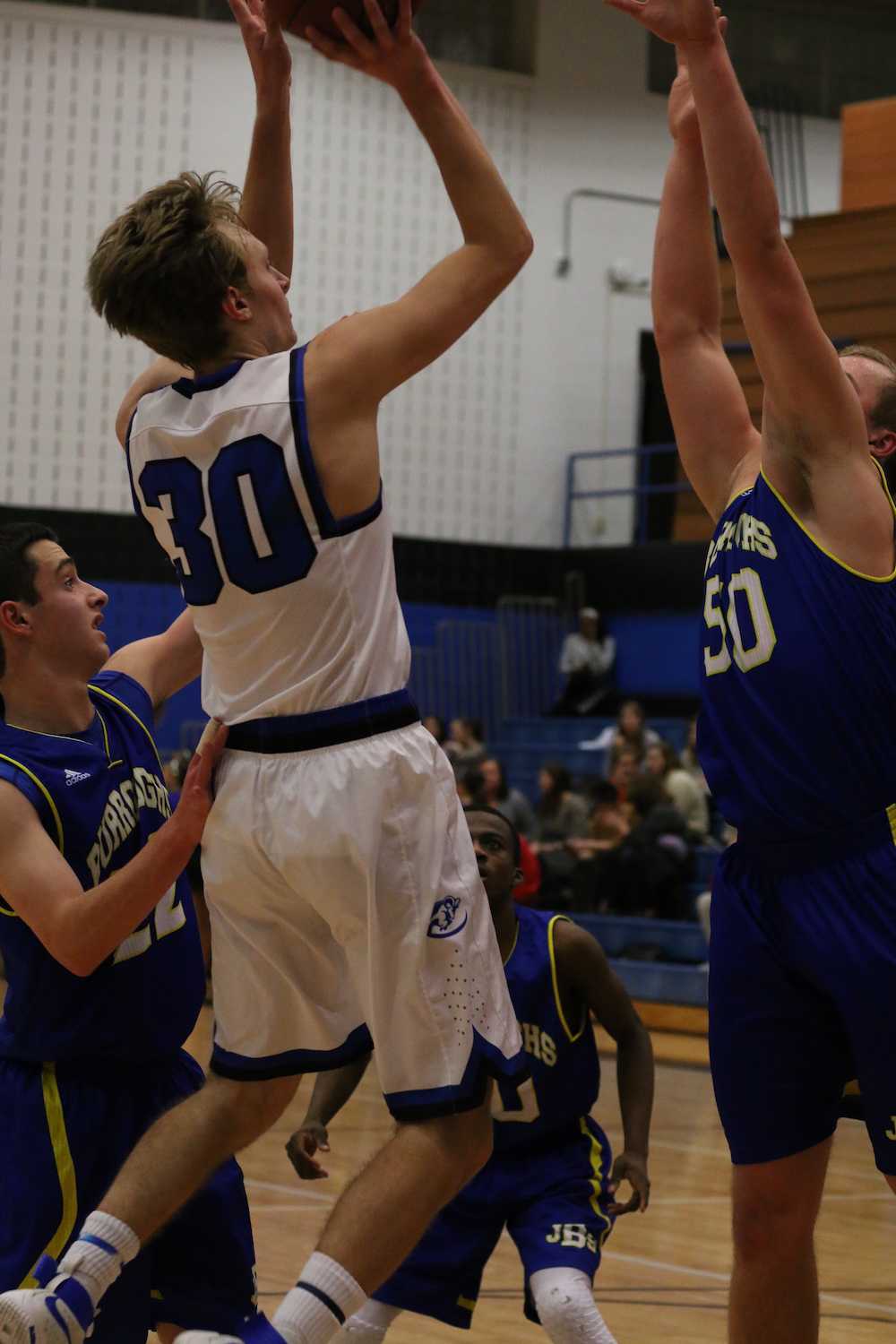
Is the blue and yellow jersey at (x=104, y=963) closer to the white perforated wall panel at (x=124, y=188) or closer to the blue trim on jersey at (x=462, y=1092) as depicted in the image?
the blue trim on jersey at (x=462, y=1092)

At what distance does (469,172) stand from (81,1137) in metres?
1.87

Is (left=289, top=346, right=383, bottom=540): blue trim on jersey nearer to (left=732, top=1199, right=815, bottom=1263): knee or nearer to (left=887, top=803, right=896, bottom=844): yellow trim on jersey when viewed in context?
(left=887, top=803, right=896, bottom=844): yellow trim on jersey

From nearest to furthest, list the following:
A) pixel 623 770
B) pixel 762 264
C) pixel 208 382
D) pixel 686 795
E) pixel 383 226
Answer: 1. pixel 208 382
2. pixel 762 264
3. pixel 686 795
4. pixel 623 770
5. pixel 383 226

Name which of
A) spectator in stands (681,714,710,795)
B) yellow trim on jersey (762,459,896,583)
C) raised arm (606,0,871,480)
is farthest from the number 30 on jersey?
spectator in stands (681,714,710,795)

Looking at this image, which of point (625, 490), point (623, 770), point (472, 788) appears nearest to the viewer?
point (472, 788)

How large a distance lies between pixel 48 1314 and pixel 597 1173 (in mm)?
1886

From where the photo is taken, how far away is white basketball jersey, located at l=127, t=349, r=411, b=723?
3039mm

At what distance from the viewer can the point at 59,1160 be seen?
11.5ft

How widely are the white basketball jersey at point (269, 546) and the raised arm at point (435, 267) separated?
0.10 metres

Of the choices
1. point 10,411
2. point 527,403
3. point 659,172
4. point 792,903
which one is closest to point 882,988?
point 792,903

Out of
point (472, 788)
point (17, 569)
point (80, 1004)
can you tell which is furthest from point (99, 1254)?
point (472, 788)

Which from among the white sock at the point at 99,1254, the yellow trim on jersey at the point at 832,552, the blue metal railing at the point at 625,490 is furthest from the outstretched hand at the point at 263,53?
the blue metal railing at the point at 625,490

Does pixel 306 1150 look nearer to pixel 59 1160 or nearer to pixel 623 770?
pixel 59 1160

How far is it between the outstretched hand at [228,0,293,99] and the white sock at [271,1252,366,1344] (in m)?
2.10
